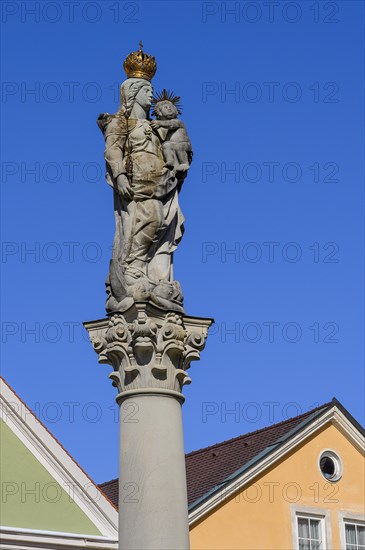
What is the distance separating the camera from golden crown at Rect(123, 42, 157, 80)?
39.3ft

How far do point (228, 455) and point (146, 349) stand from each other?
18.4 metres

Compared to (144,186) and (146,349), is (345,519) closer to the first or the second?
(144,186)

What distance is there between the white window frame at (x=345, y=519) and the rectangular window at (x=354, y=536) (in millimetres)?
77

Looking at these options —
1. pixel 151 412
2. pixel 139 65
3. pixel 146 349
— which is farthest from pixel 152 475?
pixel 139 65

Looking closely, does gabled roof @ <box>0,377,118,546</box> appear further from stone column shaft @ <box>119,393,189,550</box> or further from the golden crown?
stone column shaft @ <box>119,393,189,550</box>

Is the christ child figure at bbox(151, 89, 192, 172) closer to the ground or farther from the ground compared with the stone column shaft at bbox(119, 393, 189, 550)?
farther from the ground

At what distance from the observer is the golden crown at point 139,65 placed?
11969 millimetres

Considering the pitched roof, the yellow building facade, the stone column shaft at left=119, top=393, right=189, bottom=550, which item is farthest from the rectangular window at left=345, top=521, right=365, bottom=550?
the stone column shaft at left=119, top=393, right=189, bottom=550

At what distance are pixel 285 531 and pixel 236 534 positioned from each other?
1.23 metres

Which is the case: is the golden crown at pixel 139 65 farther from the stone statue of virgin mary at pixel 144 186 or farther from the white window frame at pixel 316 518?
the white window frame at pixel 316 518

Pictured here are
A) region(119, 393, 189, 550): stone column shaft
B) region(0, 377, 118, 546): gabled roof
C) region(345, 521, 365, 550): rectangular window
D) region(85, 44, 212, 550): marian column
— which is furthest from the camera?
region(345, 521, 365, 550): rectangular window

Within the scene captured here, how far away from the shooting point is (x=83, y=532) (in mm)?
23109

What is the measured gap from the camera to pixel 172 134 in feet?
38.7

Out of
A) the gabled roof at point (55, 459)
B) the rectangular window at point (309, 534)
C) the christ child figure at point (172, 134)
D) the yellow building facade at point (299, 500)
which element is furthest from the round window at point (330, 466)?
the christ child figure at point (172, 134)
